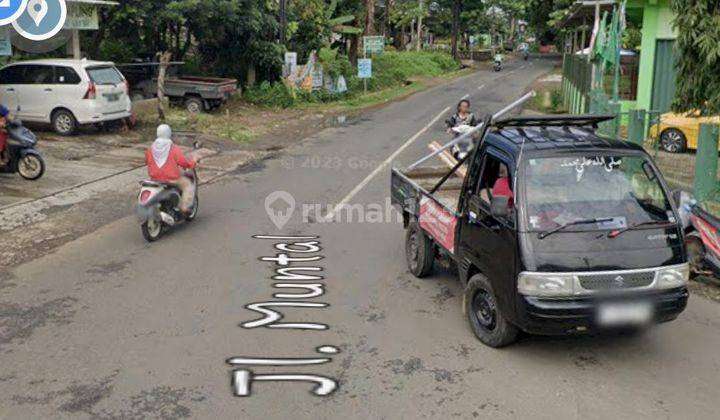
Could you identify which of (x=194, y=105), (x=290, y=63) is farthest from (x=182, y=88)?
(x=290, y=63)

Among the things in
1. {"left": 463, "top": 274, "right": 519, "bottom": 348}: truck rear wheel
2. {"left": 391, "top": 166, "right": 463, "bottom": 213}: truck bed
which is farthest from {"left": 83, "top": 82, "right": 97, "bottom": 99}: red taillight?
{"left": 463, "top": 274, "right": 519, "bottom": 348}: truck rear wheel

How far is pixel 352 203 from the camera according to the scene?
1249 cm

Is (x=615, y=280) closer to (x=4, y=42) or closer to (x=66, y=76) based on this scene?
(x=4, y=42)

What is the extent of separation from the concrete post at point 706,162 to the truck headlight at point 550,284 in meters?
6.26

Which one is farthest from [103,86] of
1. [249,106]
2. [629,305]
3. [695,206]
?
[629,305]

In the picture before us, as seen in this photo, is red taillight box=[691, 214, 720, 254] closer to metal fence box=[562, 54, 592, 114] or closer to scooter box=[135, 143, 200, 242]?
scooter box=[135, 143, 200, 242]

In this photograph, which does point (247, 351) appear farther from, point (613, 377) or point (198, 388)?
point (613, 377)

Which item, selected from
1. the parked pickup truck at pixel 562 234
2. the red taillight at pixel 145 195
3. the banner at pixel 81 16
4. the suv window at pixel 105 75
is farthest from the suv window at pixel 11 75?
the parked pickup truck at pixel 562 234

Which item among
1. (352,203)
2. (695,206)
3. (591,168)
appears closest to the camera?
(591,168)

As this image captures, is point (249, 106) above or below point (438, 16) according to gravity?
below

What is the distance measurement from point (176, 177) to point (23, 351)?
4393 mm

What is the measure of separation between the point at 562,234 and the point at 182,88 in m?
19.9

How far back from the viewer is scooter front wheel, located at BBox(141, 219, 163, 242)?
9828mm

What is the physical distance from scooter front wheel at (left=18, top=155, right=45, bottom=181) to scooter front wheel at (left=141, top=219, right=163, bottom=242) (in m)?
4.49
